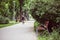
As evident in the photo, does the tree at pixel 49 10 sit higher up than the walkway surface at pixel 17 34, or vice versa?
the tree at pixel 49 10

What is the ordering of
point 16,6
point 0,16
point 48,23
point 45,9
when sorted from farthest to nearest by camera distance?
point 16,6 → point 0,16 → point 48,23 → point 45,9

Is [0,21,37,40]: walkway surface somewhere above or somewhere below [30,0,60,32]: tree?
below

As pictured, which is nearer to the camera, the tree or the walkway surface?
the tree

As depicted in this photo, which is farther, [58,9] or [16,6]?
[16,6]

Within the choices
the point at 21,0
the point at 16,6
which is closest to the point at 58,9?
the point at 21,0

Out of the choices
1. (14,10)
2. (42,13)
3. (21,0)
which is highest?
(42,13)

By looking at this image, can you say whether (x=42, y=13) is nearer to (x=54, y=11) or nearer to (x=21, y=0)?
(x=54, y=11)

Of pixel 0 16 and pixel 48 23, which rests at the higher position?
pixel 48 23

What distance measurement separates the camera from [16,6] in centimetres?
5556

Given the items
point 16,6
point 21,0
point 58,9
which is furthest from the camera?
point 16,6

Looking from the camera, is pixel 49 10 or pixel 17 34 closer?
pixel 49 10

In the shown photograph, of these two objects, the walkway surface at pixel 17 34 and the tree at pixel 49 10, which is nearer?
the tree at pixel 49 10

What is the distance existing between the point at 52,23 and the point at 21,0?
3517 cm

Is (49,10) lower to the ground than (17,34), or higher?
higher
